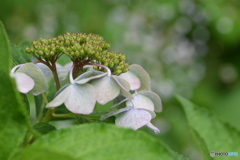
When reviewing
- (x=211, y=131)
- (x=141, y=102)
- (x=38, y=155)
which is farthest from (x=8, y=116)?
(x=211, y=131)

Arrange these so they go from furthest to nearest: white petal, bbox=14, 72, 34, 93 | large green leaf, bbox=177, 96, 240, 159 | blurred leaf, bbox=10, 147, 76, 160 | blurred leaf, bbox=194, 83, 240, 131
Answer: blurred leaf, bbox=194, 83, 240, 131
large green leaf, bbox=177, 96, 240, 159
white petal, bbox=14, 72, 34, 93
blurred leaf, bbox=10, 147, 76, 160

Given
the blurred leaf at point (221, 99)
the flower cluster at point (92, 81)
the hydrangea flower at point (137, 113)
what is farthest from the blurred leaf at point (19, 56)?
the blurred leaf at point (221, 99)

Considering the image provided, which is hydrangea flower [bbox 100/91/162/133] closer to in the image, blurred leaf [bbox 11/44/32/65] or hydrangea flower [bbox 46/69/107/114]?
hydrangea flower [bbox 46/69/107/114]

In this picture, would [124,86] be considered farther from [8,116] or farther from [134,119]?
[8,116]

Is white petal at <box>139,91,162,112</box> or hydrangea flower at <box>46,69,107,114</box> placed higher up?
Answer: hydrangea flower at <box>46,69,107,114</box>

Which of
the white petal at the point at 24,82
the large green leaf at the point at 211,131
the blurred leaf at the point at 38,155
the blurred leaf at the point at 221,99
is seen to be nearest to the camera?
the blurred leaf at the point at 38,155

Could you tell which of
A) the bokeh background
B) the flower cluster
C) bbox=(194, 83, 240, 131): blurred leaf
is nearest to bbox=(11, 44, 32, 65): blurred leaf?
the flower cluster

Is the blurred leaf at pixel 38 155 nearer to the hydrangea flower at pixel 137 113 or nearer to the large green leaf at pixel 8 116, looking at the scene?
the large green leaf at pixel 8 116
